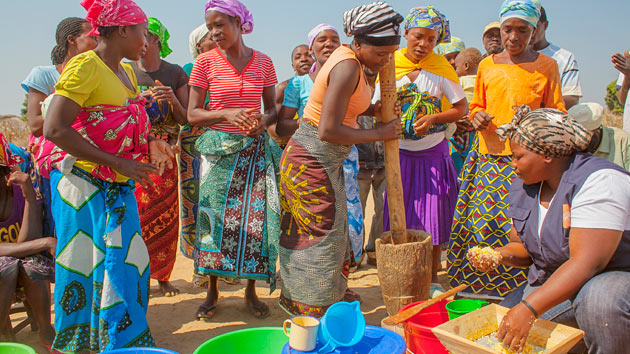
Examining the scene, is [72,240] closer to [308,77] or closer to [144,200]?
[144,200]

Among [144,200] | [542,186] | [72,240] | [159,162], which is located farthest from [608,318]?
[144,200]

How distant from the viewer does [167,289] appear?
4.85 metres

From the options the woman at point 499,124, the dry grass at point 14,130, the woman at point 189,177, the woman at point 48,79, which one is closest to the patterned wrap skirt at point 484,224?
the woman at point 499,124

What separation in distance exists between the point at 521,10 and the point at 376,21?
51.3 inches

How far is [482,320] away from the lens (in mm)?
2646

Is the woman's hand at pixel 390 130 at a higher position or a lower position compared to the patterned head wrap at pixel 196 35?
lower

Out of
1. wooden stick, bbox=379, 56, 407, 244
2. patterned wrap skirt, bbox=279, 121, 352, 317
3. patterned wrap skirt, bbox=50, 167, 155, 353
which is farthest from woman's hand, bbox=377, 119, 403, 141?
patterned wrap skirt, bbox=50, 167, 155, 353

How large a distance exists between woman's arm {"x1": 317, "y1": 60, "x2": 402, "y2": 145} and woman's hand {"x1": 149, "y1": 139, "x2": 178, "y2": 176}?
944 millimetres

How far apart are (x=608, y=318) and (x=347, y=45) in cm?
217

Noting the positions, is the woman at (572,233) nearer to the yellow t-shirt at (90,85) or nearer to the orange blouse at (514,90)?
the orange blouse at (514,90)

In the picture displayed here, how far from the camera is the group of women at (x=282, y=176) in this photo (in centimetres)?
260

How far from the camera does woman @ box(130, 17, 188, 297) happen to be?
4551 mm

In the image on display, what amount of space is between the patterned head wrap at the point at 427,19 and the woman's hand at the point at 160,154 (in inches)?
87.0

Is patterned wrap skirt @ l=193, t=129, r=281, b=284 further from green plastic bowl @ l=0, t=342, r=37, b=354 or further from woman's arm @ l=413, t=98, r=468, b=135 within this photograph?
green plastic bowl @ l=0, t=342, r=37, b=354
